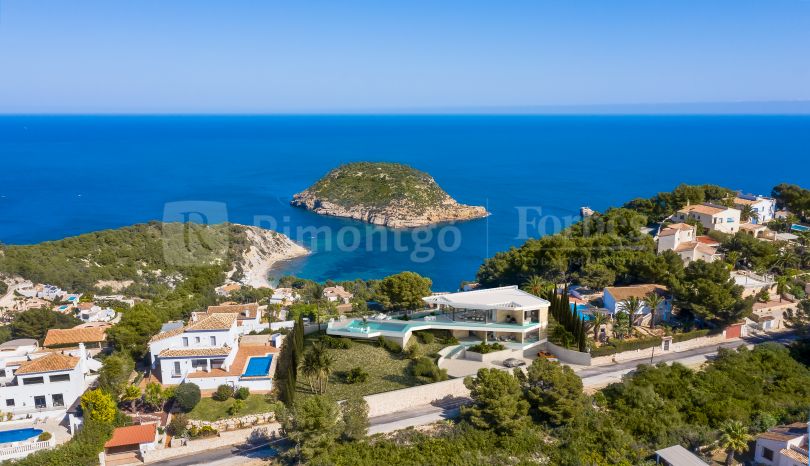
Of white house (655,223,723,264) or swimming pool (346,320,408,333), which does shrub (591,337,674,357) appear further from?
white house (655,223,723,264)

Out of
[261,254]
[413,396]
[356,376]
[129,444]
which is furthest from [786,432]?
[261,254]

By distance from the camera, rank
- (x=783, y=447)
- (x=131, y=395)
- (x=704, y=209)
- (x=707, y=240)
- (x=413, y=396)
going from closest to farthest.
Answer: (x=783, y=447)
(x=131, y=395)
(x=413, y=396)
(x=707, y=240)
(x=704, y=209)

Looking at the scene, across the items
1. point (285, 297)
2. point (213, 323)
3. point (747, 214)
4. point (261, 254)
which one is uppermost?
point (747, 214)

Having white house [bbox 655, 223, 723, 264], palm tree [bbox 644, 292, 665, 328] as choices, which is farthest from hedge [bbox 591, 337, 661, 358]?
white house [bbox 655, 223, 723, 264]

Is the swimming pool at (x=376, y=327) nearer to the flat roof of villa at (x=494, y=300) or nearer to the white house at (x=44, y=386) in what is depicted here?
the flat roof of villa at (x=494, y=300)

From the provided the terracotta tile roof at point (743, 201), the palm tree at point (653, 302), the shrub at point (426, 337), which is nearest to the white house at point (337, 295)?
the shrub at point (426, 337)

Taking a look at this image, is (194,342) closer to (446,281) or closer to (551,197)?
(446,281)

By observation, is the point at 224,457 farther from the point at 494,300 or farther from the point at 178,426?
the point at 494,300

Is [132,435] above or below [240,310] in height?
below
